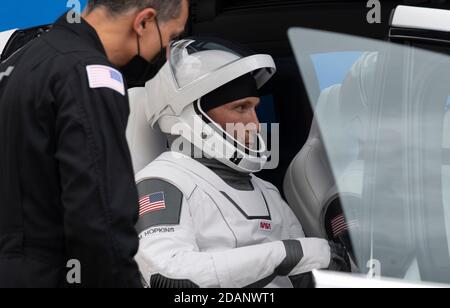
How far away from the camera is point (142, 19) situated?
6.64ft

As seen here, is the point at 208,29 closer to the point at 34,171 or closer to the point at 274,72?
the point at 274,72

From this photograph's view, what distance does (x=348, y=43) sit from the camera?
2.65 meters

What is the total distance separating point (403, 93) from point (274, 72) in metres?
0.78

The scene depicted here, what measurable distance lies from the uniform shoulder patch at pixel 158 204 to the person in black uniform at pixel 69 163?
→ 2.18 feet

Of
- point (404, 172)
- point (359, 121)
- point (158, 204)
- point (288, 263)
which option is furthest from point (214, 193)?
point (404, 172)

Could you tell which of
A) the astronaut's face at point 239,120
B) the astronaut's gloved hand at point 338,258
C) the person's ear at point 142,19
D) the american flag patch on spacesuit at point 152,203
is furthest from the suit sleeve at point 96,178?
the astronaut's face at point 239,120

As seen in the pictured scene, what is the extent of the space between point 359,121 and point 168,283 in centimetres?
65

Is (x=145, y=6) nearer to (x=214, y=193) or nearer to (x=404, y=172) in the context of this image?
(x=404, y=172)

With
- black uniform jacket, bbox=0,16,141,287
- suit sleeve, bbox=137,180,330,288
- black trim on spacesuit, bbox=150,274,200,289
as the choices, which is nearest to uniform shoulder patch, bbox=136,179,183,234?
suit sleeve, bbox=137,180,330,288

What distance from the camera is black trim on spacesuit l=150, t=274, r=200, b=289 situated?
2.50 m

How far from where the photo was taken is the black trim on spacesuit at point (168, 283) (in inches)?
98.4

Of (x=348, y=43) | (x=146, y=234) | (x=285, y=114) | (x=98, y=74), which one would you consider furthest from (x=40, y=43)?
(x=285, y=114)

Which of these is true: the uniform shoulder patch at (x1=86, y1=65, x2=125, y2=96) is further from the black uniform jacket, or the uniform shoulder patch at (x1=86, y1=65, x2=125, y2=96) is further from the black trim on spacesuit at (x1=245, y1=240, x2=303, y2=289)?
the black trim on spacesuit at (x1=245, y1=240, x2=303, y2=289)

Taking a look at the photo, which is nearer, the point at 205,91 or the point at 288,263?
the point at 288,263
